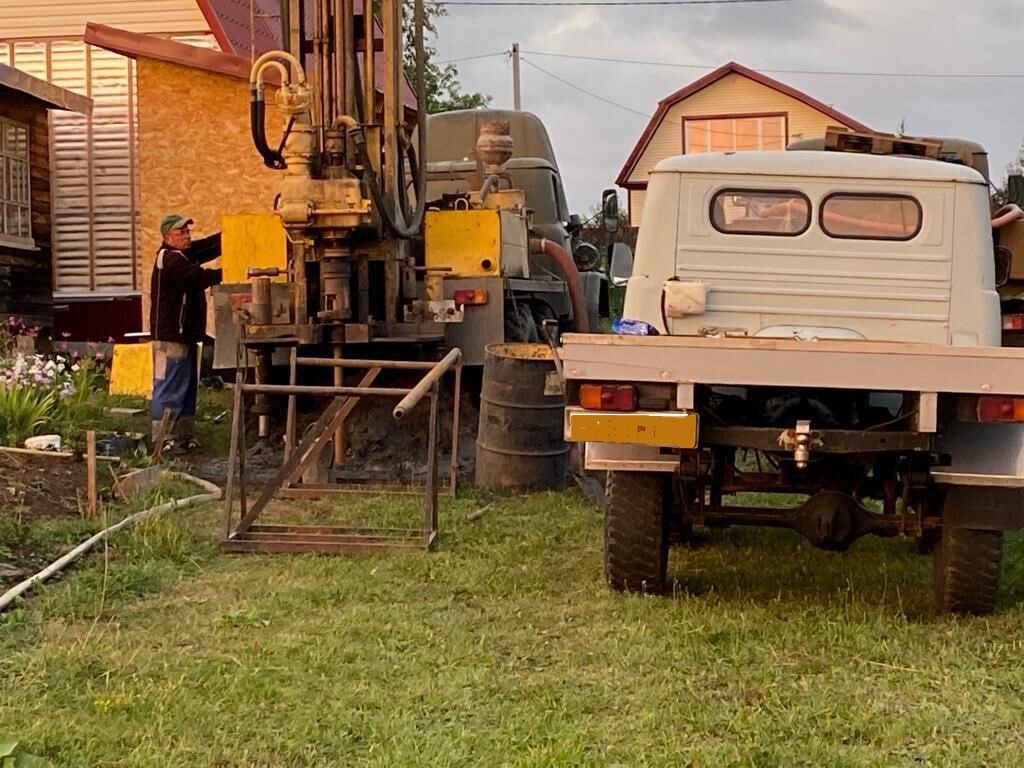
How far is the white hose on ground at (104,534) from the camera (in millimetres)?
5414

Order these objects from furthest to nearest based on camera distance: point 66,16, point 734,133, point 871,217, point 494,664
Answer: point 734,133
point 66,16
point 871,217
point 494,664

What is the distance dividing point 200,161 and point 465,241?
6.55 metres

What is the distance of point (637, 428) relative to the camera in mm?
4941

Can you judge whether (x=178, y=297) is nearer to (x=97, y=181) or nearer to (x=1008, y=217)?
(x=1008, y=217)

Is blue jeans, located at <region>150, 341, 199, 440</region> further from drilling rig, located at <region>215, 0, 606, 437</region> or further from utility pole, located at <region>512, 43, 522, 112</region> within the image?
utility pole, located at <region>512, 43, 522, 112</region>

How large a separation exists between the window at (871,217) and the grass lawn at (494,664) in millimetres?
1654

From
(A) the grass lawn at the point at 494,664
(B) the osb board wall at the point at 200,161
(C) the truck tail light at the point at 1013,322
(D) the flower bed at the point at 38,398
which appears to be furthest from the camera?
(B) the osb board wall at the point at 200,161

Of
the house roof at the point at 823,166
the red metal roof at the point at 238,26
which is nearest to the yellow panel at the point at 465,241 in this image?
the house roof at the point at 823,166

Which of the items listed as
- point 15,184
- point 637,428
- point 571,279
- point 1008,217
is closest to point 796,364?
point 637,428

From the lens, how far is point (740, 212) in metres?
6.21

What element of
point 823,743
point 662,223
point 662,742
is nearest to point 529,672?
point 662,742

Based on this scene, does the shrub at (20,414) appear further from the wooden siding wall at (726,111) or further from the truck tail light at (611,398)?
the wooden siding wall at (726,111)

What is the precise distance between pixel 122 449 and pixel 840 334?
18.1ft

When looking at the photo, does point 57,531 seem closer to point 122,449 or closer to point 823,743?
point 122,449
